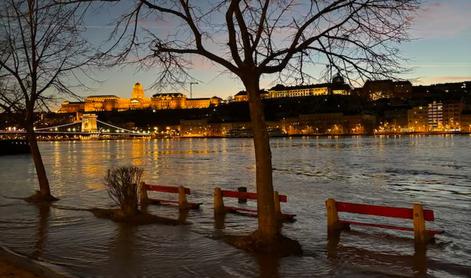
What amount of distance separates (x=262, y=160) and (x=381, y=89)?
9.39ft

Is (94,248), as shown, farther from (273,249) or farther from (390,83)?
(390,83)

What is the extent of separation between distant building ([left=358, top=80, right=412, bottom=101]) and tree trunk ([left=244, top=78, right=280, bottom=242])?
7.06 ft

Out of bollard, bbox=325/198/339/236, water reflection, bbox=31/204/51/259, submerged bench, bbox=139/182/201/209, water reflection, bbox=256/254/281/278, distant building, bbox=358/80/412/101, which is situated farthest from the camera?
submerged bench, bbox=139/182/201/209

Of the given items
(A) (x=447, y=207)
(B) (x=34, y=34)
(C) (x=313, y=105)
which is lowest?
(A) (x=447, y=207)

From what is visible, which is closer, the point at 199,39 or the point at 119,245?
the point at 199,39

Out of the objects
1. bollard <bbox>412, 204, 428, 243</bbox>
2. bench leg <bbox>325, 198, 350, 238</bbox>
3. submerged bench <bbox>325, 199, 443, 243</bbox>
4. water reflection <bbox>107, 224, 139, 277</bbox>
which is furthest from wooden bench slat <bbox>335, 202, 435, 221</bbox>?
water reflection <bbox>107, 224, 139, 277</bbox>

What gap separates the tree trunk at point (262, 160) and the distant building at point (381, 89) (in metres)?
2.15

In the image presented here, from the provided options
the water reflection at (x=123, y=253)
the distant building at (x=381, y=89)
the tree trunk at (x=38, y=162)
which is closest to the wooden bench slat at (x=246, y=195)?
the water reflection at (x=123, y=253)

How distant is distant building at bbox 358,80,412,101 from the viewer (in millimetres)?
11477

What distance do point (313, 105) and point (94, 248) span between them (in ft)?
19.5

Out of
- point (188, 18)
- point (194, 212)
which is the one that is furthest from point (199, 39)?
point (194, 212)

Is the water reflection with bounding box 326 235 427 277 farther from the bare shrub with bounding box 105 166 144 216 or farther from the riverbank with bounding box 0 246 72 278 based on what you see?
the bare shrub with bounding box 105 166 144 216

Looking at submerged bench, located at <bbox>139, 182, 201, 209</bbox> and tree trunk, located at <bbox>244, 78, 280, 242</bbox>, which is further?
submerged bench, located at <bbox>139, 182, 201, 209</bbox>

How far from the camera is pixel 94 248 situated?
1287 cm
